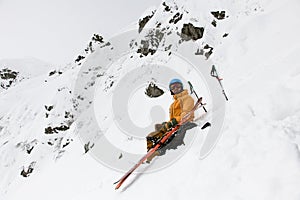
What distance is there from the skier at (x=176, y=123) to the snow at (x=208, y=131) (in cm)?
19

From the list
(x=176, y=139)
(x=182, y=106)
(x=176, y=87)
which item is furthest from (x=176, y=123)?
(x=176, y=87)

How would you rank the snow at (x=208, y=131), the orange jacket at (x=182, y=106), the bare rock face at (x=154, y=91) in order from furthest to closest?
the bare rock face at (x=154, y=91) < the orange jacket at (x=182, y=106) < the snow at (x=208, y=131)

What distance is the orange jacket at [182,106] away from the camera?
6742mm

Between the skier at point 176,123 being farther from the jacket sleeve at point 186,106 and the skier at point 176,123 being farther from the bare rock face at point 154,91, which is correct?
the bare rock face at point 154,91

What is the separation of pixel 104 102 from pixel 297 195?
16.8 metres

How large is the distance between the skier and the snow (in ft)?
0.62

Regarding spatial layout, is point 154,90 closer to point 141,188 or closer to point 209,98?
point 209,98

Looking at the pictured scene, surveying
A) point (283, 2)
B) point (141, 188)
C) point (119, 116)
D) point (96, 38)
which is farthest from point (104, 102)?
point (96, 38)

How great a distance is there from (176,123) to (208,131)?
2.66 feet

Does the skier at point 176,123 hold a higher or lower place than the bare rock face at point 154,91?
lower

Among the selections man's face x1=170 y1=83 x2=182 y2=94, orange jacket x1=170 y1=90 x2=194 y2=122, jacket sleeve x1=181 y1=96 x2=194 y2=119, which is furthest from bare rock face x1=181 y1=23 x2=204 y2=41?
jacket sleeve x1=181 y1=96 x2=194 y2=119

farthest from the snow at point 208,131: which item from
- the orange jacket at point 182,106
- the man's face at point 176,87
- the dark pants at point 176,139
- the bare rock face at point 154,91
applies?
the man's face at point 176,87

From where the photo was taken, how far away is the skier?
6.65 metres

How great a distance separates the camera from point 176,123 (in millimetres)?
6652
